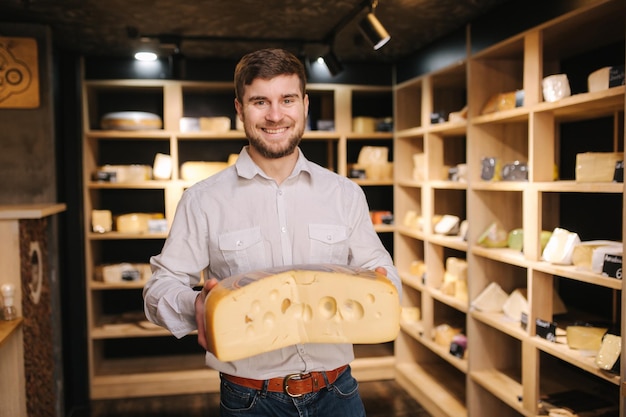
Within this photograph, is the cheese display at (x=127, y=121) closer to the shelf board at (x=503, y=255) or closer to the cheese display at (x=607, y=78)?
the shelf board at (x=503, y=255)

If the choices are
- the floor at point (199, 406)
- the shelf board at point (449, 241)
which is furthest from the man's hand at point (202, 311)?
the floor at point (199, 406)

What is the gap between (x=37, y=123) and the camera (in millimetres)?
3676

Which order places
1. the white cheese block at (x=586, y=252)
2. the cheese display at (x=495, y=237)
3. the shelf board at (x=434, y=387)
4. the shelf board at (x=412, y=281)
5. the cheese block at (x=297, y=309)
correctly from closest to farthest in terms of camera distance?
the cheese block at (x=297, y=309)
the white cheese block at (x=586, y=252)
the cheese display at (x=495, y=237)
the shelf board at (x=434, y=387)
the shelf board at (x=412, y=281)

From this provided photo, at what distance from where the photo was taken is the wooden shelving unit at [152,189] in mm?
4445

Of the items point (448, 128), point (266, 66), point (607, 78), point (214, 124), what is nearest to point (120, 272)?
point (214, 124)

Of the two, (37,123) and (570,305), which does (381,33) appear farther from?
(37,123)

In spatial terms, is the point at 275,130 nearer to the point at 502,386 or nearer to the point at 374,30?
the point at 374,30

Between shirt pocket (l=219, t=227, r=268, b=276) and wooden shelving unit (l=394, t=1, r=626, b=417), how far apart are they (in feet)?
4.60

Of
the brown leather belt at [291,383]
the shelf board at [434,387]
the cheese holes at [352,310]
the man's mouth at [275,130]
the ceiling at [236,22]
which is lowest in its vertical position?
the shelf board at [434,387]

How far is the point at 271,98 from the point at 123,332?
3.24 m

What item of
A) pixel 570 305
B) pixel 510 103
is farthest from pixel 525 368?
pixel 510 103

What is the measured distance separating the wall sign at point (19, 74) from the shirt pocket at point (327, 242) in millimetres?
2542

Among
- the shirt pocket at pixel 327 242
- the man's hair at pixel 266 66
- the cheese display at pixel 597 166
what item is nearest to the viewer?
the man's hair at pixel 266 66

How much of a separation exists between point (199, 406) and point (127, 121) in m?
2.14
